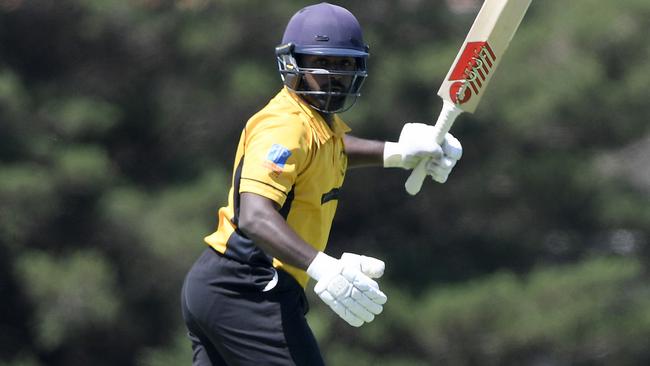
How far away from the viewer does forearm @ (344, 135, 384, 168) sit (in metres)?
3.64

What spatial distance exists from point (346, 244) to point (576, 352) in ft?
5.70

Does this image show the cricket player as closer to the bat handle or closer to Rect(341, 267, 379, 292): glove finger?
Rect(341, 267, 379, 292): glove finger

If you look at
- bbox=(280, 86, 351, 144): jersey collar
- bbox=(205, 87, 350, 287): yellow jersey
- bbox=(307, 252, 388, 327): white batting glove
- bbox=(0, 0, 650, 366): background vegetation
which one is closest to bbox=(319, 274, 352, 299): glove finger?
bbox=(307, 252, 388, 327): white batting glove

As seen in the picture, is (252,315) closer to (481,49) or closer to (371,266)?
(371,266)

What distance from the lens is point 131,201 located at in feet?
27.6

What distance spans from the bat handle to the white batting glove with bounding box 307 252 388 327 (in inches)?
25.3

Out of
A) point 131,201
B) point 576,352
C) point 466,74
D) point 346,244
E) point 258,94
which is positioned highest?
point 466,74

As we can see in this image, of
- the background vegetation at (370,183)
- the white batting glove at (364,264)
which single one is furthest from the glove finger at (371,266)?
the background vegetation at (370,183)

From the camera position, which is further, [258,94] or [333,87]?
[258,94]

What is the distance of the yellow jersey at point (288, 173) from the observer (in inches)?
120

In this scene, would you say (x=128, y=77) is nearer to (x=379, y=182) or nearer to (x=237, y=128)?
(x=237, y=128)

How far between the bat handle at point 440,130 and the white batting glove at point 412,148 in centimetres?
2

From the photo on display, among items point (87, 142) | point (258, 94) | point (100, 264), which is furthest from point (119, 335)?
point (258, 94)

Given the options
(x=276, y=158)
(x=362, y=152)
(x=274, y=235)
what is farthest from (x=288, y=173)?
(x=362, y=152)
